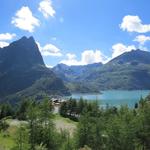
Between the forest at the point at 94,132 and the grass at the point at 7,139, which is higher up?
the forest at the point at 94,132

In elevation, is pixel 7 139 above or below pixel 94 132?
below

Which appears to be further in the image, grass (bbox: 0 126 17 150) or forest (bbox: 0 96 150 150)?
grass (bbox: 0 126 17 150)

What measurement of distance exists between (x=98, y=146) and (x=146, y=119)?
14727 mm

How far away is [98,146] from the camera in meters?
78.7

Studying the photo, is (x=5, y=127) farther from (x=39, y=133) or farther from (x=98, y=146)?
(x=98, y=146)

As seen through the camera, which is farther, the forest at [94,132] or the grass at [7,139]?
the grass at [7,139]

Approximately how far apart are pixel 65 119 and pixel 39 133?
69.3m

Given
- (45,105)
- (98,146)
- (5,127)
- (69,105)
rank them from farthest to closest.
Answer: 1. (69,105)
2. (5,127)
3. (45,105)
4. (98,146)

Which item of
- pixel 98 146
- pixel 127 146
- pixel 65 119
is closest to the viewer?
pixel 127 146

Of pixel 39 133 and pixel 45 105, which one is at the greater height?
pixel 45 105

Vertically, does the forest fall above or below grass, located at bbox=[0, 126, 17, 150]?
above

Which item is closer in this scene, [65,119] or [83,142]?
[83,142]

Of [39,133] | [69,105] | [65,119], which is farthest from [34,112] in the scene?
[69,105]

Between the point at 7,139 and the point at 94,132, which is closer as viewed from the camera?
the point at 94,132
